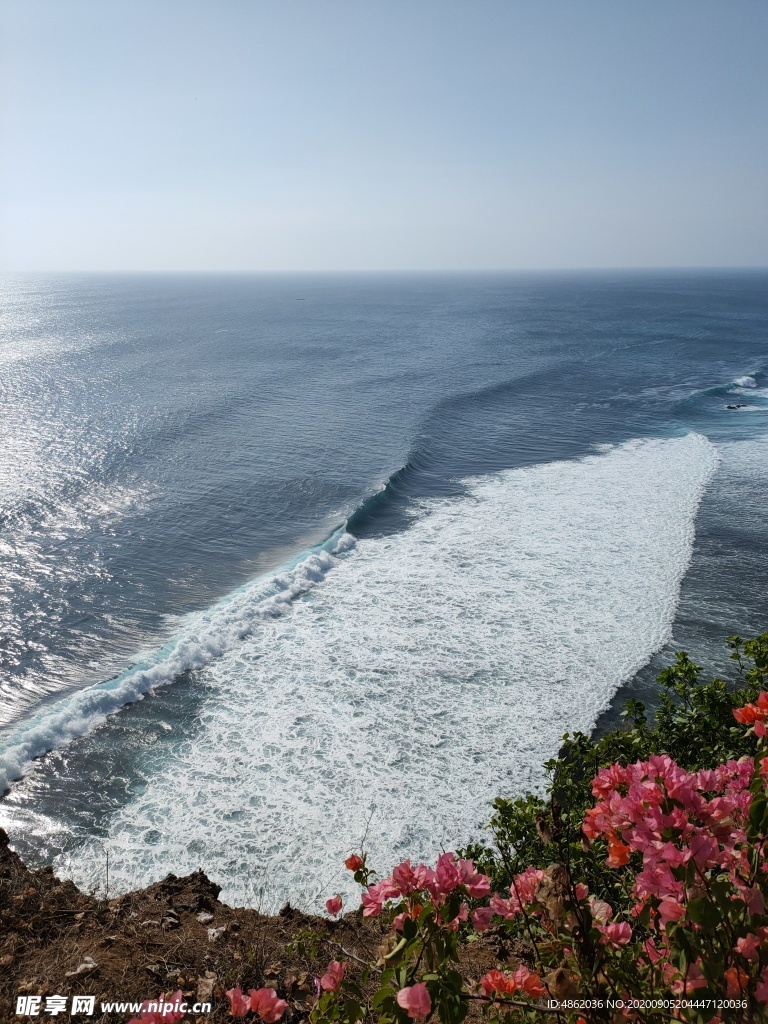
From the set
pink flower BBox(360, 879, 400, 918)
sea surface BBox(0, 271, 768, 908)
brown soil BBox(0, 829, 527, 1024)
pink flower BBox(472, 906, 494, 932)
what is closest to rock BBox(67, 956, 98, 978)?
brown soil BBox(0, 829, 527, 1024)

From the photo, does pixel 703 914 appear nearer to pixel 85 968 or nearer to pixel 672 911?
pixel 672 911

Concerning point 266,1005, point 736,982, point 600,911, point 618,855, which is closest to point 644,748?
point 600,911

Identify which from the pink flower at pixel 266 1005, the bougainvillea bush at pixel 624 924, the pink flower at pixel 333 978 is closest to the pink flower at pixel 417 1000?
the bougainvillea bush at pixel 624 924

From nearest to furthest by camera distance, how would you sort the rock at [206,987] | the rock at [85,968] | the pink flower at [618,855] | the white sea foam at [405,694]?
the pink flower at [618,855], the rock at [206,987], the rock at [85,968], the white sea foam at [405,694]

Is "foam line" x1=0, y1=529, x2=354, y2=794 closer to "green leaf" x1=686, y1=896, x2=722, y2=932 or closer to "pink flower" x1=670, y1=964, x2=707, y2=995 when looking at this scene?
"pink flower" x1=670, y1=964, x2=707, y2=995

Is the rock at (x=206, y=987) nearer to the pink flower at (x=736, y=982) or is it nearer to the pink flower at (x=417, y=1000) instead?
the pink flower at (x=417, y=1000)

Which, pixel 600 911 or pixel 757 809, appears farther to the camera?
pixel 600 911
